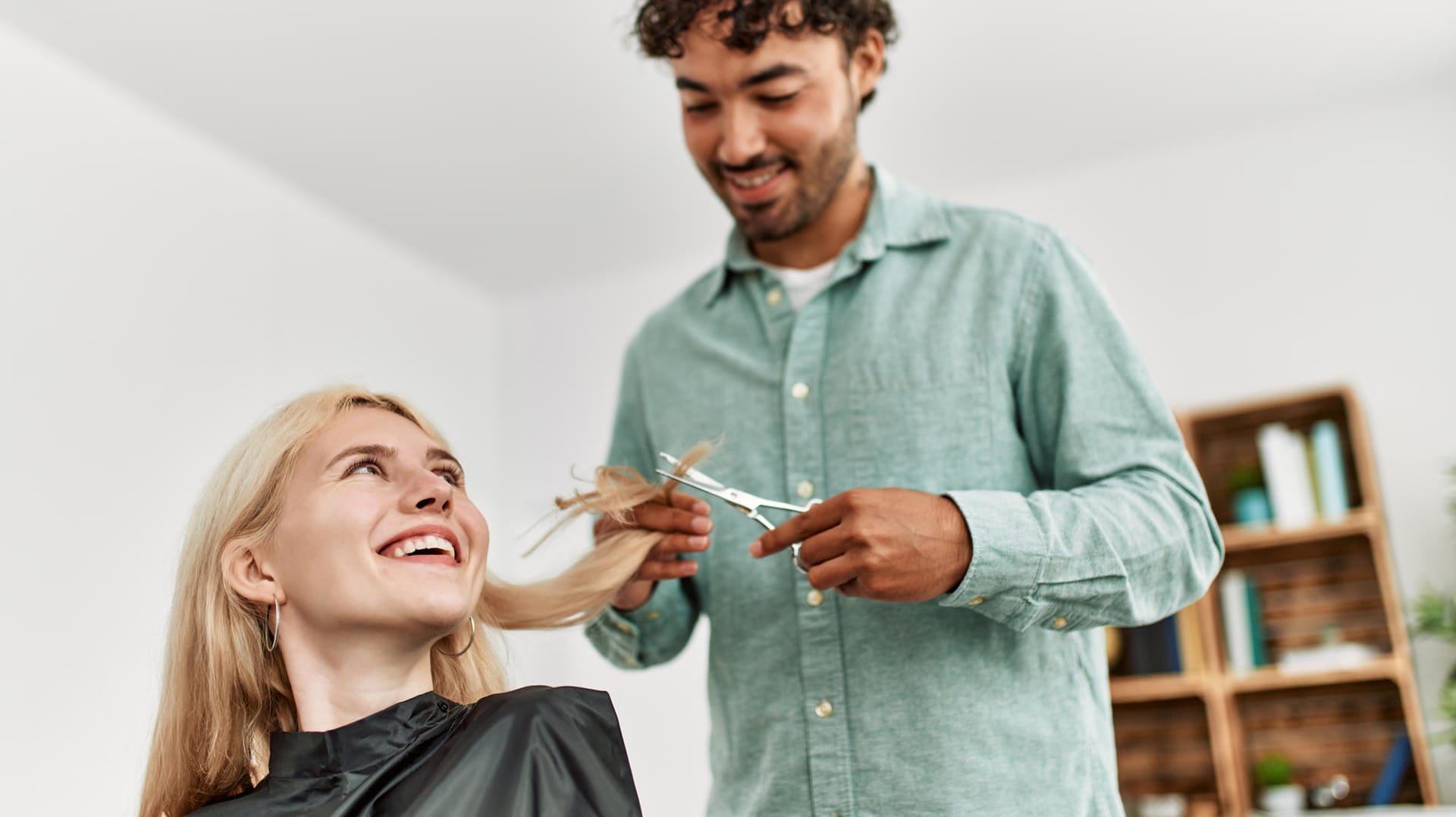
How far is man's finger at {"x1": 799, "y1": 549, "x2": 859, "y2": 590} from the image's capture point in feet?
4.16

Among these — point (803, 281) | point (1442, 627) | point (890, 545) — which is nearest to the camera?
point (890, 545)

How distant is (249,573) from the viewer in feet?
4.95

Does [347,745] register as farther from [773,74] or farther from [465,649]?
[773,74]

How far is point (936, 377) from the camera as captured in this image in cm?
155

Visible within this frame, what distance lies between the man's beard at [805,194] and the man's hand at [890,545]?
21.1 inches

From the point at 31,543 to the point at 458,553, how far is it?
6.89ft

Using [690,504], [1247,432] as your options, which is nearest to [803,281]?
[690,504]

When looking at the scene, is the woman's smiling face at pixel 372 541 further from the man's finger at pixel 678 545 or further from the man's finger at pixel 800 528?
the man's finger at pixel 800 528

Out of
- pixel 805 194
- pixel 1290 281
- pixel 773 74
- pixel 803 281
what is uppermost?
pixel 1290 281

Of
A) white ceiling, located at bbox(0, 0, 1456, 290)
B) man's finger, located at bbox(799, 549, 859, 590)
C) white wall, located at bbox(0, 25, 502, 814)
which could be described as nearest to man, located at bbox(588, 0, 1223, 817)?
man's finger, located at bbox(799, 549, 859, 590)

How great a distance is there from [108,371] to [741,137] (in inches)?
94.5

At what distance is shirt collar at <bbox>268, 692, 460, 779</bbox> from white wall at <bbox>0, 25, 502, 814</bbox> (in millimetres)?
1523

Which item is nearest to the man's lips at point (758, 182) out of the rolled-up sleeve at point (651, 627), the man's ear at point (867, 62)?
the man's ear at point (867, 62)

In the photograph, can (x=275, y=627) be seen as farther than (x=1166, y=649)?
No
